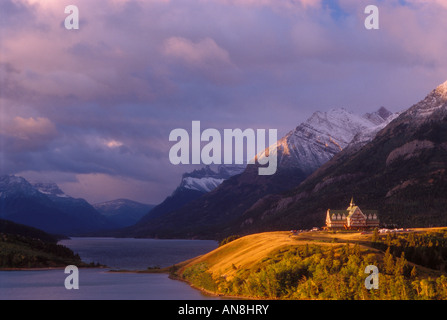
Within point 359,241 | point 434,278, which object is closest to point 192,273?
point 359,241

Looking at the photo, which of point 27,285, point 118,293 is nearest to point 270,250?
point 118,293

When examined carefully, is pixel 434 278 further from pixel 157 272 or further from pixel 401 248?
pixel 157 272

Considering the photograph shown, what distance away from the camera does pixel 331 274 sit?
106812mm

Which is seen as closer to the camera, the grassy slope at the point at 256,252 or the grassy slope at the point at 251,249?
the grassy slope at the point at 256,252

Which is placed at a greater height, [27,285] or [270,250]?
[270,250]

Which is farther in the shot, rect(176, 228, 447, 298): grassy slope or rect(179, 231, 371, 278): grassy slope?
rect(179, 231, 371, 278): grassy slope

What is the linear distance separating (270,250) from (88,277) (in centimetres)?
7446

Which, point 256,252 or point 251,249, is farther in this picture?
point 251,249

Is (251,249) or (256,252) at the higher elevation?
(251,249)
